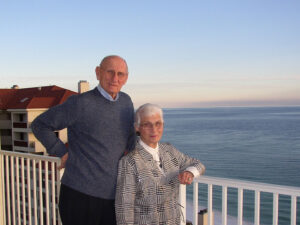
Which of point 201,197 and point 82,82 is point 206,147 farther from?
point 82,82

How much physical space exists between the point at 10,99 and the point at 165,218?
2622cm

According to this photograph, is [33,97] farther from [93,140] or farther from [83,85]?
[93,140]

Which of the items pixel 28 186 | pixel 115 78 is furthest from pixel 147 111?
pixel 28 186

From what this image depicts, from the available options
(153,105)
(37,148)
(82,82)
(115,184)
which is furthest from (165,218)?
(37,148)

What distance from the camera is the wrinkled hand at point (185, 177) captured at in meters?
1.65

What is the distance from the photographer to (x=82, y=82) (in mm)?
21922

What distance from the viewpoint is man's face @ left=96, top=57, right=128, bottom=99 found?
Result: 5.72 ft

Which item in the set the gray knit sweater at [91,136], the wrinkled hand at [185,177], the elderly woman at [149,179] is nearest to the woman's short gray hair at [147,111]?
the elderly woman at [149,179]

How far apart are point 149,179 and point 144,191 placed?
0.07 meters

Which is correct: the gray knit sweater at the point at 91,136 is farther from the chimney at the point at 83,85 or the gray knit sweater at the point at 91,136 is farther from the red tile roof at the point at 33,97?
the red tile roof at the point at 33,97

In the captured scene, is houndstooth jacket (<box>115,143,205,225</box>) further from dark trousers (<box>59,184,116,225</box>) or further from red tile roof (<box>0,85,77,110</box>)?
red tile roof (<box>0,85,77,110</box>)

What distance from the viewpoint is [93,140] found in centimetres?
171

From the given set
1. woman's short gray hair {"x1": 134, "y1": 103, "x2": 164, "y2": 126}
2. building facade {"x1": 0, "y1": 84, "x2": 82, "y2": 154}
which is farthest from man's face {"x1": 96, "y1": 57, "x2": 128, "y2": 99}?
building facade {"x1": 0, "y1": 84, "x2": 82, "y2": 154}

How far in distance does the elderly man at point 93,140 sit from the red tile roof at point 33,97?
21.4 meters
